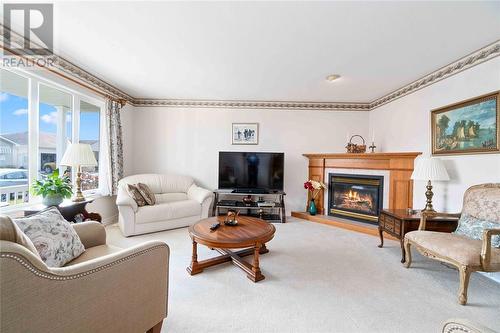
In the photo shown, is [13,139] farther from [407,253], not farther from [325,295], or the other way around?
[407,253]

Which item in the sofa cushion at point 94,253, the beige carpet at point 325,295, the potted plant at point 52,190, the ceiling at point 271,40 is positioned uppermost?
the ceiling at point 271,40

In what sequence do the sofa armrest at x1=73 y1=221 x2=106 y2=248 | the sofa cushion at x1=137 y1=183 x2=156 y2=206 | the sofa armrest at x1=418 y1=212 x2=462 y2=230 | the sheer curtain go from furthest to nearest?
1. the sheer curtain
2. the sofa cushion at x1=137 y1=183 x2=156 y2=206
3. the sofa armrest at x1=418 y1=212 x2=462 y2=230
4. the sofa armrest at x1=73 y1=221 x2=106 y2=248

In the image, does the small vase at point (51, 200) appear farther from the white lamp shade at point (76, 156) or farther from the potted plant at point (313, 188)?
the potted plant at point (313, 188)

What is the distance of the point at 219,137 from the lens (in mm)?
4699

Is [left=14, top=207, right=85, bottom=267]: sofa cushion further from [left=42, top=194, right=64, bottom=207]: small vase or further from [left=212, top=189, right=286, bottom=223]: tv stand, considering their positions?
[left=212, top=189, right=286, bottom=223]: tv stand

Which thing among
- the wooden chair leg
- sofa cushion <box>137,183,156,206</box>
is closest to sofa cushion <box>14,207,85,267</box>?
the wooden chair leg

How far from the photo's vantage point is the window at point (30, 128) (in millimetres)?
2393

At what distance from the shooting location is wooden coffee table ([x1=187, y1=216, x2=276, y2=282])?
6.77ft

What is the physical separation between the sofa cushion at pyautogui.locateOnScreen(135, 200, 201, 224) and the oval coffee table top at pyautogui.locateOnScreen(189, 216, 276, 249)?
3.88ft

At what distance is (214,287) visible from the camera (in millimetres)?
2012

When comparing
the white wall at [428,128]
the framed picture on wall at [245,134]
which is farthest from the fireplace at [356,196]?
the framed picture on wall at [245,134]

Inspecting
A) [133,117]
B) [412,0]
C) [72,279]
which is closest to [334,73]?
[412,0]

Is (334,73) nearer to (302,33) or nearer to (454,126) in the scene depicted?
(302,33)

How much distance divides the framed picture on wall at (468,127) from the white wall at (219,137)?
1.75 meters
